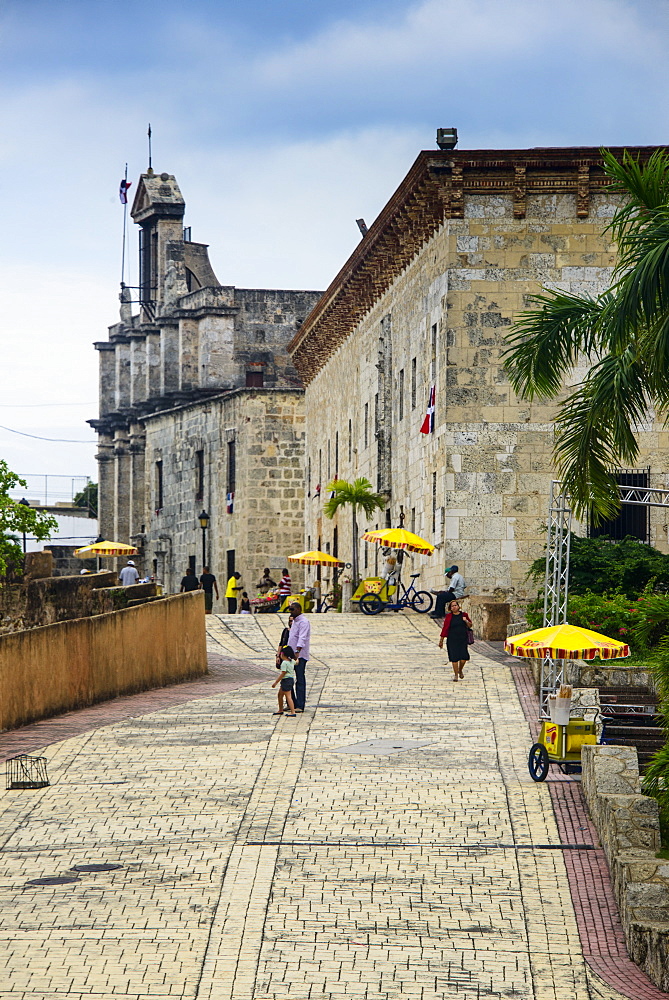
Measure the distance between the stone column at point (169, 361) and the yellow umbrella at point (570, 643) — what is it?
5000cm

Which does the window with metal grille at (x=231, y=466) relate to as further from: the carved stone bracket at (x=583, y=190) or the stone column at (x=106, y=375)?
the carved stone bracket at (x=583, y=190)

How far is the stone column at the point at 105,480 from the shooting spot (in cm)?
7494

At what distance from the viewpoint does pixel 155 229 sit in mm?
69812

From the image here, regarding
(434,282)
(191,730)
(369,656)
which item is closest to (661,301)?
(191,730)

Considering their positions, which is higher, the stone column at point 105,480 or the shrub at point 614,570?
the stone column at point 105,480

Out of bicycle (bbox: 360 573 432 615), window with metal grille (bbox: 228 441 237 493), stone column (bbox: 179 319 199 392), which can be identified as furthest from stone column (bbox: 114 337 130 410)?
bicycle (bbox: 360 573 432 615)

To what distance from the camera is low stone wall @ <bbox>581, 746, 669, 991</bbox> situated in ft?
32.2

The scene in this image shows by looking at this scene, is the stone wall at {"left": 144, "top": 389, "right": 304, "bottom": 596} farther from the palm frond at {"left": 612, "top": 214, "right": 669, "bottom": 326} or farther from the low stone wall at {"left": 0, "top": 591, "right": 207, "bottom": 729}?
the palm frond at {"left": 612, "top": 214, "right": 669, "bottom": 326}

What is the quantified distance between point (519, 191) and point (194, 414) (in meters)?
31.3

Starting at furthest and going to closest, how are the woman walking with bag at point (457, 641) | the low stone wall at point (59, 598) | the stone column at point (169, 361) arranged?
the stone column at point (169, 361) < the low stone wall at point (59, 598) < the woman walking with bag at point (457, 641)

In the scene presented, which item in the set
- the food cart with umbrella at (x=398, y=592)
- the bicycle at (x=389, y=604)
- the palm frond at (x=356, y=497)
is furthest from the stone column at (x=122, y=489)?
the bicycle at (x=389, y=604)

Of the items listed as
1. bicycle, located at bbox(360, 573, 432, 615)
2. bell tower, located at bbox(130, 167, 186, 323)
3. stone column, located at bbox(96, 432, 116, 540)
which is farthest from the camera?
stone column, located at bbox(96, 432, 116, 540)

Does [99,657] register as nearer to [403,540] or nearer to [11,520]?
[11,520]

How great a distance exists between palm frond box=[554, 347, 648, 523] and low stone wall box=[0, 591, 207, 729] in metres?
6.91
